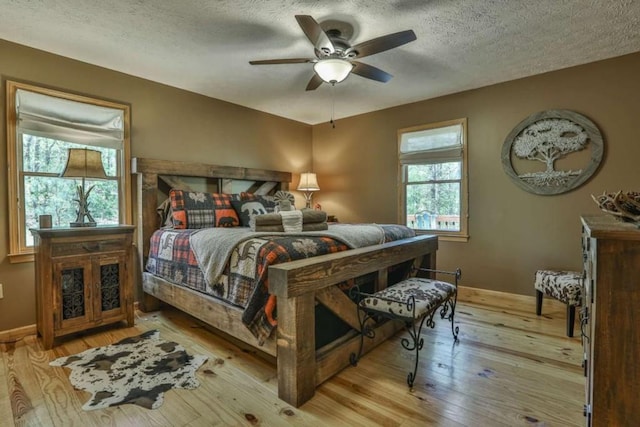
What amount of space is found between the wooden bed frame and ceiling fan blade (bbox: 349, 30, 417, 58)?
4.70 feet

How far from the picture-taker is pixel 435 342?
2520 mm

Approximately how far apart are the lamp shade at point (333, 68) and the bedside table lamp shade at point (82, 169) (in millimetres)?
2004

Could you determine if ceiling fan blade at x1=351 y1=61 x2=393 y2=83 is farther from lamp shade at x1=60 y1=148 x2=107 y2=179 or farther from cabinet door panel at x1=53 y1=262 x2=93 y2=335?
cabinet door panel at x1=53 y1=262 x2=93 y2=335

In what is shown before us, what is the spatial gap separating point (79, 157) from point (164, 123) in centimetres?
110

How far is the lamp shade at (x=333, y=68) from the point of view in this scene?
2268mm

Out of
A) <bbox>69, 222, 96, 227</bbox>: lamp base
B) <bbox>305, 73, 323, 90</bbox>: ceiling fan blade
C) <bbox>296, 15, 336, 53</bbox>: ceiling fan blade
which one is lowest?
<bbox>69, 222, 96, 227</bbox>: lamp base

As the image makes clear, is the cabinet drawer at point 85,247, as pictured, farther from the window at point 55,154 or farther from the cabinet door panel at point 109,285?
the window at point 55,154

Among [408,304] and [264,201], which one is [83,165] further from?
[408,304]

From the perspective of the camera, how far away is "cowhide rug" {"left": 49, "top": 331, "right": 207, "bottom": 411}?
1.79 m

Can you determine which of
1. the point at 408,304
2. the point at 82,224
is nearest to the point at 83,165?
the point at 82,224

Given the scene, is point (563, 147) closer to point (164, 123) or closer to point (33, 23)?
point (164, 123)

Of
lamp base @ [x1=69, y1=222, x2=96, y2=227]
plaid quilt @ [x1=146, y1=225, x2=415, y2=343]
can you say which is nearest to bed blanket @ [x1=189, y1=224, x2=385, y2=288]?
plaid quilt @ [x1=146, y1=225, x2=415, y2=343]

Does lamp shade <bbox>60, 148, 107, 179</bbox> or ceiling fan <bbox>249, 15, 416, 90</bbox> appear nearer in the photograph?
ceiling fan <bbox>249, 15, 416, 90</bbox>

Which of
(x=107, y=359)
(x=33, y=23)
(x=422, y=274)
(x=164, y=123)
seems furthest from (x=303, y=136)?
(x=107, y=359)
